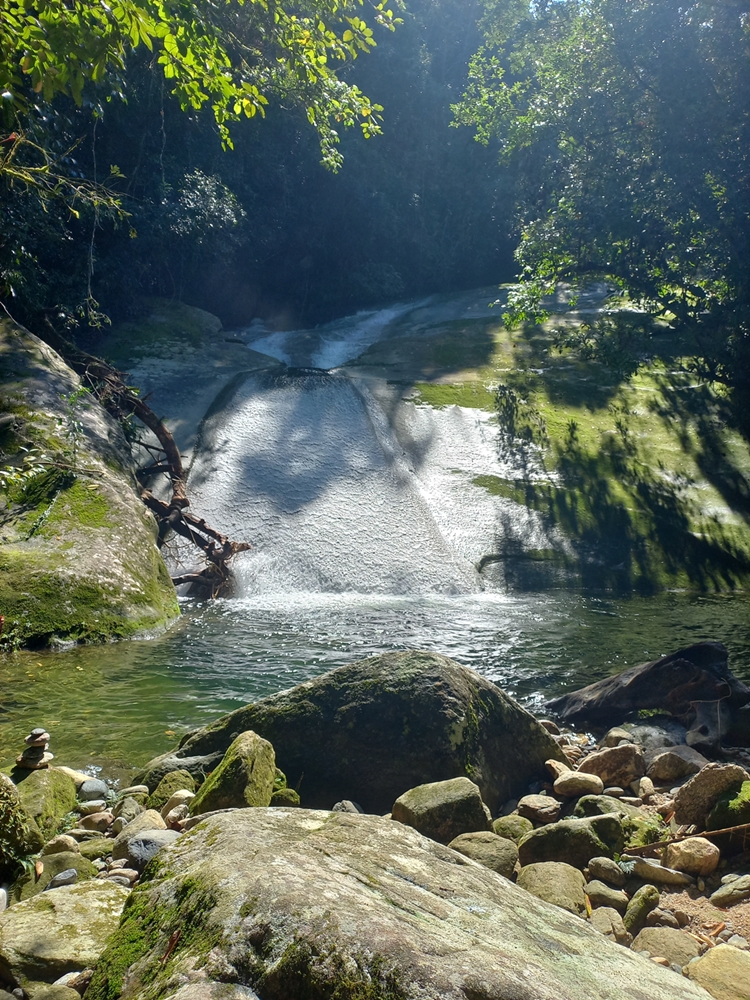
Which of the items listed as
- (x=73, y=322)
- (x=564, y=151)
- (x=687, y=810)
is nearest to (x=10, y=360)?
(x=73, y=322)

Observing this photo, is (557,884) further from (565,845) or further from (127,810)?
(127,810)

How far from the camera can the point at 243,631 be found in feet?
36.7

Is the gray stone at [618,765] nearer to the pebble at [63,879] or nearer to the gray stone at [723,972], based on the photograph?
the gray stone at [723,972]

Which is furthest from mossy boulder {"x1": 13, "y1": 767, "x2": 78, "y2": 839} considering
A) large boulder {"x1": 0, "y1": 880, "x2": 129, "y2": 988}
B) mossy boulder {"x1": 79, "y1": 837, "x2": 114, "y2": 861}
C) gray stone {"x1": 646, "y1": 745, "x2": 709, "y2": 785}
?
gray stone {"x1": 646, "y1": 745, "x2": 709, "y2": 785}

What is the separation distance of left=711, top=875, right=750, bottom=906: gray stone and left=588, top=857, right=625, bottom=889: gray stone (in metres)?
0.45

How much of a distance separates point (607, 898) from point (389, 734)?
6.22 ft

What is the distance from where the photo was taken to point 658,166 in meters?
18.2

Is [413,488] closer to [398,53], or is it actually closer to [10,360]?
[10,360]

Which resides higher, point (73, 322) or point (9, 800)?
point (73, 322)

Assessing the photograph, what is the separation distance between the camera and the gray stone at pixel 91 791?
553 cm

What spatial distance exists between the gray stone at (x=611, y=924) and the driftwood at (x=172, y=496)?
393 inches

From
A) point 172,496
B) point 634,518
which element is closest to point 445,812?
point 172,496

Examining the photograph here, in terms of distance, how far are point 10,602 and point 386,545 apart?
7073 mm

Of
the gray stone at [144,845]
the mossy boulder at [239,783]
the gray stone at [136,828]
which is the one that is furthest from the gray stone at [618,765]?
the gray stone at [144,845]
